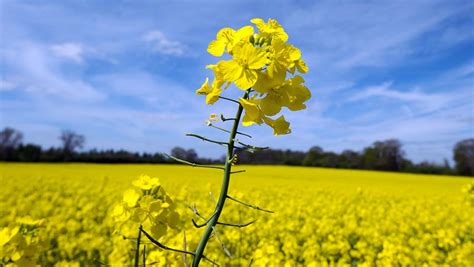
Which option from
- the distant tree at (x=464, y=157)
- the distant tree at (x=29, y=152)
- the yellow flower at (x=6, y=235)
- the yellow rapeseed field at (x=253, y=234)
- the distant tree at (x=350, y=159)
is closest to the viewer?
the yellow flower at (x=6, y=235)

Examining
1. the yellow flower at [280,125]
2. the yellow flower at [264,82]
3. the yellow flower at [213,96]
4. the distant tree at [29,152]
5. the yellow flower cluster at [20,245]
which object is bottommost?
the yellow flower cluster at [20,245]

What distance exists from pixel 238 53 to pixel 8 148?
36403 mm

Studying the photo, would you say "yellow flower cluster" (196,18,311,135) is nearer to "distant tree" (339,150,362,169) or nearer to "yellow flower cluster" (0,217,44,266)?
"yellow flower cluster" (0,217,44,266)

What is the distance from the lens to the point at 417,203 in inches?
424

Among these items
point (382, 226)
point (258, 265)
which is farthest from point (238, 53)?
point (382, 226)

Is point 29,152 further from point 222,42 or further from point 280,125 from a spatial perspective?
point 280,125

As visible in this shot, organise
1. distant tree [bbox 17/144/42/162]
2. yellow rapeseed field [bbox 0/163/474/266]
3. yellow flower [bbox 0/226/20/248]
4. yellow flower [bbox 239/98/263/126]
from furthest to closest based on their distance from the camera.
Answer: distant tree [bbox 17/144/42/162], yellow rapeseed field [bbox 0/163/474/266], yellow flower [bbox 0/226/20/248], yellow flower [bbox 239/98/263/126]

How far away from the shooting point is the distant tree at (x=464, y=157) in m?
37.5

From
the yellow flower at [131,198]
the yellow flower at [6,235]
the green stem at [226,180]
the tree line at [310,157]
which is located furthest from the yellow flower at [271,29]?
the tree line at [310,157]

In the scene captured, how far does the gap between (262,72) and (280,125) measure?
0.61 feet

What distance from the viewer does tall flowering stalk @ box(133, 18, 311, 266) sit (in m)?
1.15

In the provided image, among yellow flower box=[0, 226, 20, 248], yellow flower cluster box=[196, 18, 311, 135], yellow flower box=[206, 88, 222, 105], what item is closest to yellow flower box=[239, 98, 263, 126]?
yellow flower cluster box=[196, 18, 311, 135]

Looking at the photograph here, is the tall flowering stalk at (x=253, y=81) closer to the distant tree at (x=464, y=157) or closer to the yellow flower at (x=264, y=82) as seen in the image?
the yellow flower at (x=264, y=82)

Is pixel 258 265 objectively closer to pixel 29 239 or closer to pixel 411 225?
pixel 29 239
